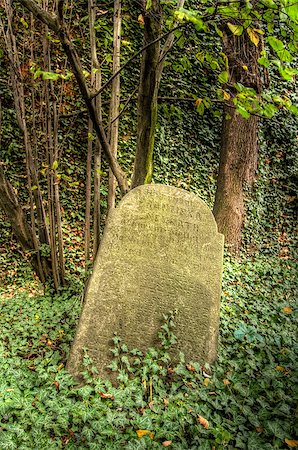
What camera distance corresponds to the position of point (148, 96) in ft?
11.8

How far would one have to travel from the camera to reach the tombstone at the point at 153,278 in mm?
2861

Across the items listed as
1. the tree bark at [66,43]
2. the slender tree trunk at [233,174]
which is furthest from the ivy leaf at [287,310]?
the tree bark at [66,43]

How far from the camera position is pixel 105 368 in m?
2.73

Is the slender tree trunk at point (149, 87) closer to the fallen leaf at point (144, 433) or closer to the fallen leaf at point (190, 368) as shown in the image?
the fallen leaf at point (190, 368)

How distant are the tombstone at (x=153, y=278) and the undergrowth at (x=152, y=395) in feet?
0.39

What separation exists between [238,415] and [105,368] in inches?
41.7

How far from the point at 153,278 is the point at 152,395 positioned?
0.93 meters

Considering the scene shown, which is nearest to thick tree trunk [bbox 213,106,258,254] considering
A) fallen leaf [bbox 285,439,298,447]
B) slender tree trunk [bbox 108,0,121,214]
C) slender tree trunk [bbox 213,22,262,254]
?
slender tree trunk [bbox 213,22,262,254]

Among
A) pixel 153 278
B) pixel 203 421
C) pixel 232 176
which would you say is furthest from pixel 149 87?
pixel 232 176

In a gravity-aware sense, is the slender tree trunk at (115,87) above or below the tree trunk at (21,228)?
above

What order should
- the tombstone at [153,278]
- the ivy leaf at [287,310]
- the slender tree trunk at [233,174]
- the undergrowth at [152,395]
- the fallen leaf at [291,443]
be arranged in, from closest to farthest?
the fallen leaf at [291,443], the undergrowth at [152,395], the tombstone at [153,278], the ivy leaf at [287,310], the slender tree trunk at [233,174]

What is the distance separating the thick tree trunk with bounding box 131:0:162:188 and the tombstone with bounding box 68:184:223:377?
738 mm

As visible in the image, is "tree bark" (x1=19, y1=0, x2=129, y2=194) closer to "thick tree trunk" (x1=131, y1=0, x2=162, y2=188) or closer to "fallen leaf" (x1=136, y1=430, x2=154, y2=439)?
"thick tree trunk" (x1=131, y1=0, x2=162, y2=188)

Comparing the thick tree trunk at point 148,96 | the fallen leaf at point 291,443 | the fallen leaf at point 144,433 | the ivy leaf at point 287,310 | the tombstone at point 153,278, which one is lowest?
the ivy leaf at point 287,310
